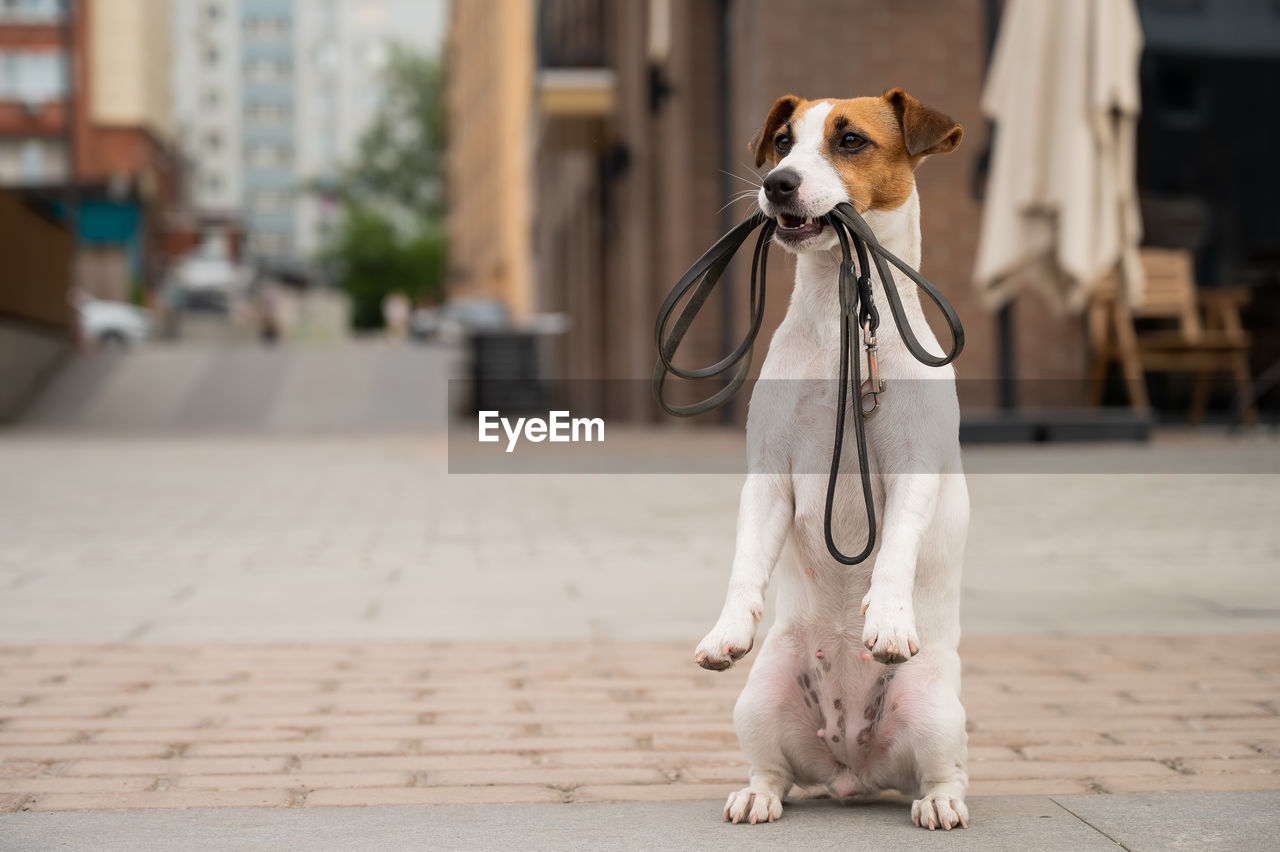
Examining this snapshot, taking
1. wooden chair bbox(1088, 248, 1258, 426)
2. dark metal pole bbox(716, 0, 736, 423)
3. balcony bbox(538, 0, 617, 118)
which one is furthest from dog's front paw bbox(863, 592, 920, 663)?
balcony bbox(538, 0, 617, 118)

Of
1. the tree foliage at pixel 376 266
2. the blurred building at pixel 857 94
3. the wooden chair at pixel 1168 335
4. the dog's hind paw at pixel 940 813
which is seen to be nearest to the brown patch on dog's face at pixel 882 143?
the dog's hind paw at pixel 940 813

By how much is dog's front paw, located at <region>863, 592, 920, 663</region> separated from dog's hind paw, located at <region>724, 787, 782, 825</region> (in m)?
0.51

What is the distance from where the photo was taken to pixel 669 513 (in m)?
8.89

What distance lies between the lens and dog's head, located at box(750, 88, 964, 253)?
8.83 ft

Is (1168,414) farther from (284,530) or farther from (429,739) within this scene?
(429,739)

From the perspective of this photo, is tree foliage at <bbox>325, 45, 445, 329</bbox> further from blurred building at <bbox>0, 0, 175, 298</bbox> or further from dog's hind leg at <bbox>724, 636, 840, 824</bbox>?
dog's hind leg at <bbox>724, 636, 840, 824</bbox>

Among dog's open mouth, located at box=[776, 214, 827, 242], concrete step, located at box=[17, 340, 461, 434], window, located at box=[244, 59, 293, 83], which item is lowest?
concrete step, located at box=[17, 340, 461, 434]

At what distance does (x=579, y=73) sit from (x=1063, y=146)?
1349 cm

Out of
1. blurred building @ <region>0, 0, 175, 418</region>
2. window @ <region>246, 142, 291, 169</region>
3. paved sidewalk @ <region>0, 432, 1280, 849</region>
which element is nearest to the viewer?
paved sidewalk @ <region>0, 432, 1280, 849</region>

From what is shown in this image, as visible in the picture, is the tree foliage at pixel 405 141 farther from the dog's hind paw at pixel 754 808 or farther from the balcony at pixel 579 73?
the dog's hind paw at pixel 754 808

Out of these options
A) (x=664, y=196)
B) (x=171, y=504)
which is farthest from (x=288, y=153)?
(x=171, y=504)

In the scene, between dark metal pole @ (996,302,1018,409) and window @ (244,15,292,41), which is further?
window @ (244,15,292,41)

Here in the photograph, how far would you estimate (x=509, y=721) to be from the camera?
3938 millimetres

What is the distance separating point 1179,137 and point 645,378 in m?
6.65
